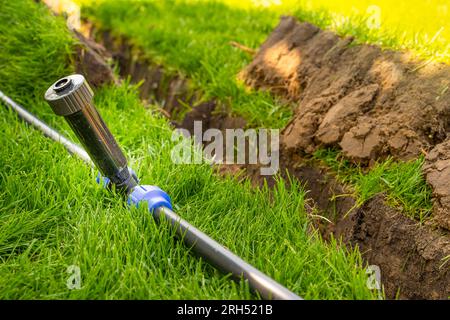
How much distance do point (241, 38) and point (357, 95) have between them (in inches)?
66.9

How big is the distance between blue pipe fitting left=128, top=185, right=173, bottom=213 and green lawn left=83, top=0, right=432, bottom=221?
0.89 metres

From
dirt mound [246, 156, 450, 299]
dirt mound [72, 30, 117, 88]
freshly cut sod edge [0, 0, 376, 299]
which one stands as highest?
dirt mound [72, 30, 117, 88]

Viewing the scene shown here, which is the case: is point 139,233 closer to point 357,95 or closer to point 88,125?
point 88,125

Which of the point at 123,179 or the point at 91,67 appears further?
the point at 91,67

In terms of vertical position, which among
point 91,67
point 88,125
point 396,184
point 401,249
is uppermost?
point 88,125

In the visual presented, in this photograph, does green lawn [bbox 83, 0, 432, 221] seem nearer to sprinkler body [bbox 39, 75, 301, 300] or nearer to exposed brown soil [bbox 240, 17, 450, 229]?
exposed brown soil [bbox 240, 17, 450, 229]

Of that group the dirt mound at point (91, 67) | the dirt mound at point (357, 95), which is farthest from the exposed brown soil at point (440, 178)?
the dirt mound at point (91, 67)

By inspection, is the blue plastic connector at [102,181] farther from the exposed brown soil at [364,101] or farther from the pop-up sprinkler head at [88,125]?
the exposed brown soil at [364,101]

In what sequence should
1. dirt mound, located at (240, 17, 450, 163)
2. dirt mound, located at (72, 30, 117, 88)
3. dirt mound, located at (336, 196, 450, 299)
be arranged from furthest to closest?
1. dirt mound, located at (72, 30, 117, 88)
2. dirt mound, located at (240, 17, 450, 163)
3. dirt mound, located at (336, 196, 450, 299)

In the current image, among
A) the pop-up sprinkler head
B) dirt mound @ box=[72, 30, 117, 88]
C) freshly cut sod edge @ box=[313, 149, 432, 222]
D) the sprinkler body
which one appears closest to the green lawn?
freshly cut sod edge @ box=[313, 149, 432, 222]

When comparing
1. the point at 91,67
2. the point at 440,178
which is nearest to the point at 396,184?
the point at 440,178

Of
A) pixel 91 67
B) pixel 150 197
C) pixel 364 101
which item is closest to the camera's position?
pixel 150 197

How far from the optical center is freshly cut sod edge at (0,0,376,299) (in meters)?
1.75

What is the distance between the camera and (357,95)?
2.75 meters
